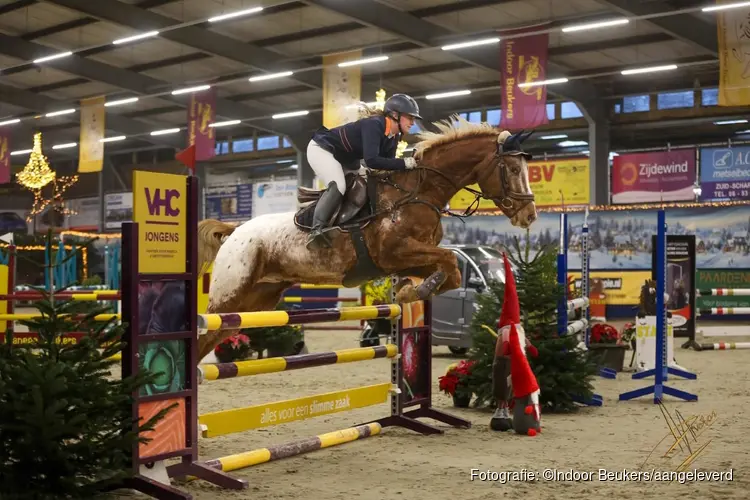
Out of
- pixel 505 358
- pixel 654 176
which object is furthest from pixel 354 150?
pixel 654 176

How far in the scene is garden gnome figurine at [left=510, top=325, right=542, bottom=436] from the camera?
17.6 ft

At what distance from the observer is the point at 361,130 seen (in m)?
5.01

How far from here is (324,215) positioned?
16.1ft

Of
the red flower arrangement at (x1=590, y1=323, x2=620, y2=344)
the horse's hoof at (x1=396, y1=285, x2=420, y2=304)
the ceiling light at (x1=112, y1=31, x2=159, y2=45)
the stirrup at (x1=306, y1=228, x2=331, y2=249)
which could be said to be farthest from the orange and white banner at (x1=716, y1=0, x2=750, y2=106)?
the ceiling light at (x1=112, y1=31, x2=159, y2=45)

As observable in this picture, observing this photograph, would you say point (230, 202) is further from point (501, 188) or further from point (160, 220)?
point (160, 220)

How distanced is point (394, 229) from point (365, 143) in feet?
1.63

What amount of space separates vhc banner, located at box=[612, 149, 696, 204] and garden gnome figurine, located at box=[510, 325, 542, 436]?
12808mm

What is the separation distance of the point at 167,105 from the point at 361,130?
62.0ft

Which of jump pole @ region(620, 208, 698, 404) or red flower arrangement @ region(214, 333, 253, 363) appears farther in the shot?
red flower arrangement @ region(214, 333, 253, 363)

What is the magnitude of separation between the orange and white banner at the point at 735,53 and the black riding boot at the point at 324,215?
8.07 metres

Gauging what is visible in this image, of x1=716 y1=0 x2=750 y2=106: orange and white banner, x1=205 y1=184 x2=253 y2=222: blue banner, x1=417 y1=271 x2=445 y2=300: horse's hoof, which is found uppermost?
x1=716 y1=0 x2=750 y2=106: orange and white banner

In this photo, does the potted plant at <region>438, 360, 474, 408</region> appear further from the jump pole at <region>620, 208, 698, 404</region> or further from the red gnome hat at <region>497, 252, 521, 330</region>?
the jump pole at <region>620, 208, 698, 404</region>

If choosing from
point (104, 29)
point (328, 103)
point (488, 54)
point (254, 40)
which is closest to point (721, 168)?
point (488, 54)

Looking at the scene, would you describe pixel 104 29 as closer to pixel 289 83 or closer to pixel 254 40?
pixel 254 40
